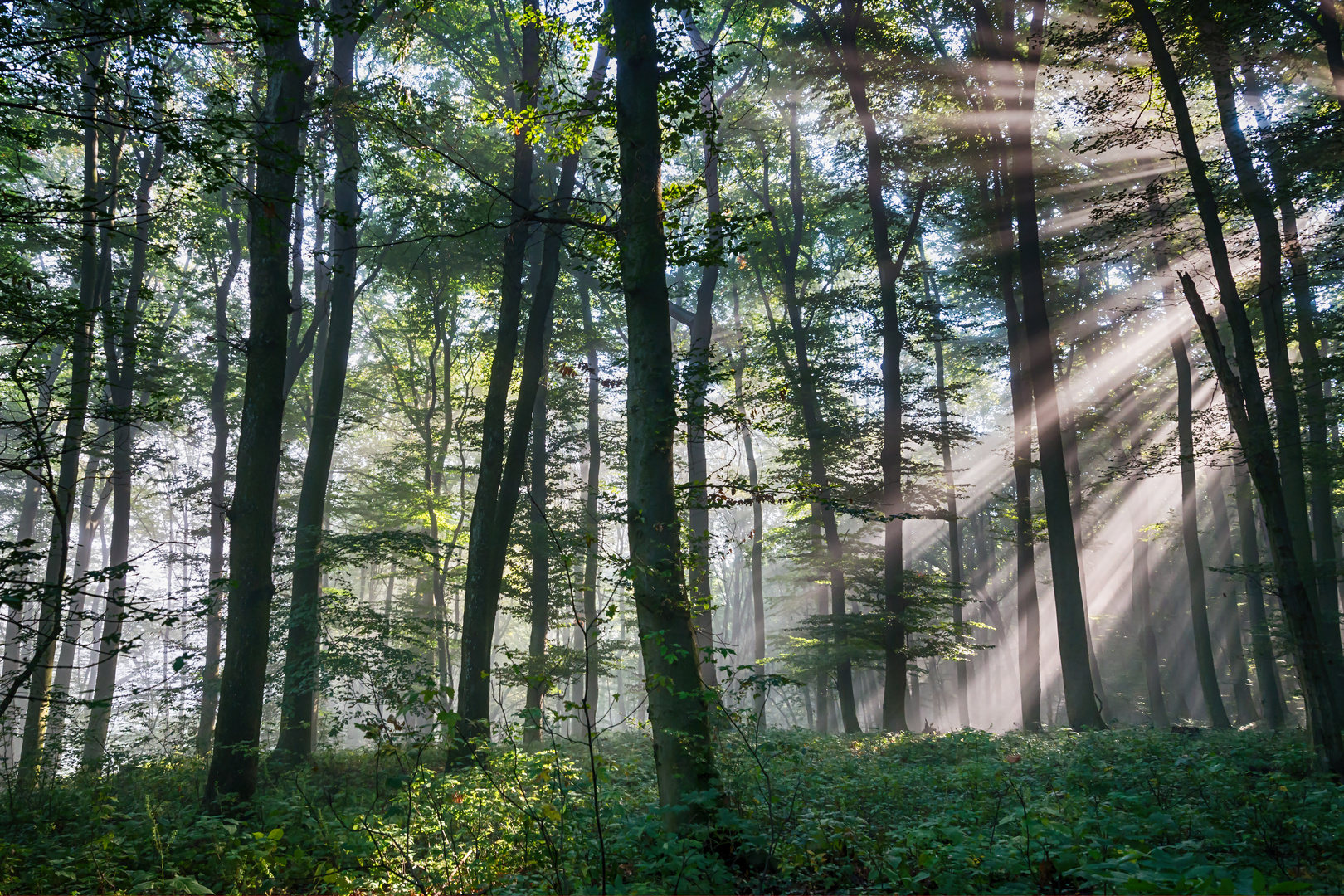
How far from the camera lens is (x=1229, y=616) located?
3156cm

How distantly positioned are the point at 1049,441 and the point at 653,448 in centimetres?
981

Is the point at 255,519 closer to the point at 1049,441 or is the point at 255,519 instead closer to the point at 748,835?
the point at 748,835

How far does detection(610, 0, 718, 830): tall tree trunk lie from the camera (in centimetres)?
517

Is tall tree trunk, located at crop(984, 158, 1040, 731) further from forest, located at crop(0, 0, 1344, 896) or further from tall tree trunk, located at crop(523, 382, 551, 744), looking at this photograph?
tall tree trunk, located at crop(523, 382, 551, 744)

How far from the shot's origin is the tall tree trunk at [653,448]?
17.0ft

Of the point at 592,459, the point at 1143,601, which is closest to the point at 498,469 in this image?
the point at 592,459

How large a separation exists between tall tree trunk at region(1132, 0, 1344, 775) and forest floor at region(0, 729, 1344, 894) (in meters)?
0.82

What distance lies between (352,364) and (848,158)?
67.7 feet

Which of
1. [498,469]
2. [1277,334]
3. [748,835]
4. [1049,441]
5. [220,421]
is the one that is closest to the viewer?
[748,835]

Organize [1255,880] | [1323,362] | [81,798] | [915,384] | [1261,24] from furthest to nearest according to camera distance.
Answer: [915,384] < [1323,362] < [1261,24] < [81,798] < [1255,880]

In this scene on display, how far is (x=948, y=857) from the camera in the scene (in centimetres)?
450

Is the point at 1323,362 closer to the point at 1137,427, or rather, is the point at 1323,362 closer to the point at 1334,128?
the point at 1334,128

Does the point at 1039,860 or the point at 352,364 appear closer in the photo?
the point at 1039,860

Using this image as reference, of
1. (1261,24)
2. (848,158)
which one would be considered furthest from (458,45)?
(1261,24)
